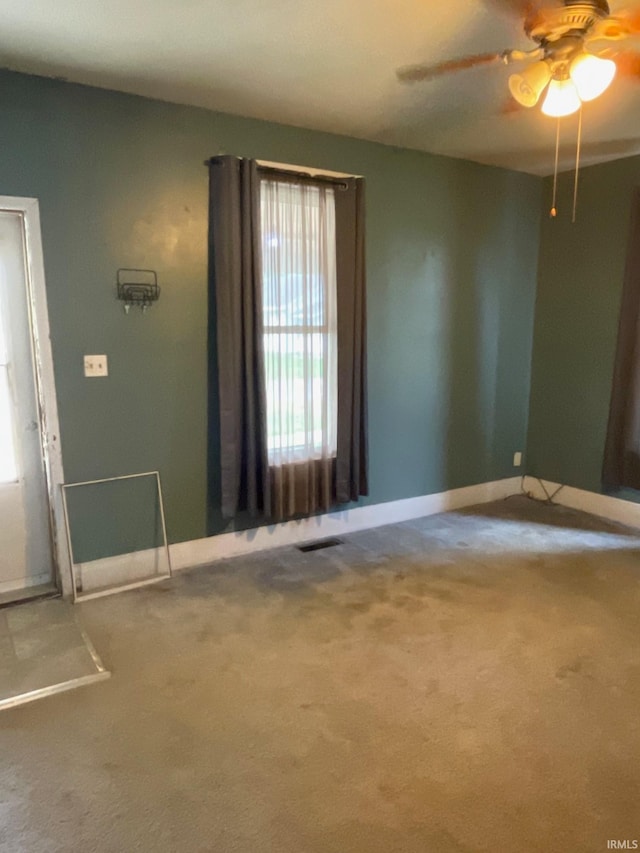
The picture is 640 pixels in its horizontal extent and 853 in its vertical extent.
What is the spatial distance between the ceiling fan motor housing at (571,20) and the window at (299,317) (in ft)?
5.50

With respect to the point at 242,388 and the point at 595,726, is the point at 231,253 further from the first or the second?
the point at 595,726

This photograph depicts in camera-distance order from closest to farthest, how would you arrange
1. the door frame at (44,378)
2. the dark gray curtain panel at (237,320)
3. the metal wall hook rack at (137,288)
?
the door frame at (44,378)
the metal wall hook rack at (137,288)
the dark gray curtain panel at (237,320)

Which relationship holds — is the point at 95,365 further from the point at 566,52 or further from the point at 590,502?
the point at 590,502

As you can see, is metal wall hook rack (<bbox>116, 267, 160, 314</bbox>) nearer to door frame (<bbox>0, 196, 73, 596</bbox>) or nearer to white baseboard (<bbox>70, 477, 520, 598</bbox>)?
door frame (<bbox>0, 196, 73, 596</bbox>)

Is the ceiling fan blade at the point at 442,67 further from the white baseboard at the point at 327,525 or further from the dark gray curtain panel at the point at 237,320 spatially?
the white baseboard at the point at 327,525

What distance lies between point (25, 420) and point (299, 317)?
160 centimetres

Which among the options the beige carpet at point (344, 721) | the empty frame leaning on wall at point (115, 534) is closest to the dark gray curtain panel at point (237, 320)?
the empty frame leaning on wall at point (115, 534)

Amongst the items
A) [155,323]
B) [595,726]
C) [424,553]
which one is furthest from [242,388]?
[595,726]

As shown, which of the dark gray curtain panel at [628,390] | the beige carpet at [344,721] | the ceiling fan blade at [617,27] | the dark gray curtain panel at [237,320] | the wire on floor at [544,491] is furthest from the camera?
the wire on floor at [544,491]

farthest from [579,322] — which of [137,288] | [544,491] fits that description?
[137,288]

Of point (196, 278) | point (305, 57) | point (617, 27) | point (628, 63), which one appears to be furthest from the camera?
point (196, 278)

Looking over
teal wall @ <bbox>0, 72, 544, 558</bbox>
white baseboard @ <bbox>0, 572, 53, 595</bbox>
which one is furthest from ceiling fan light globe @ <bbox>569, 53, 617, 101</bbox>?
white baseboard @ <bbox>0, 572, 53, 595</bbox>

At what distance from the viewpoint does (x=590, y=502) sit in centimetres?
455

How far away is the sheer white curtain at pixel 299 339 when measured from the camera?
3.45 m
